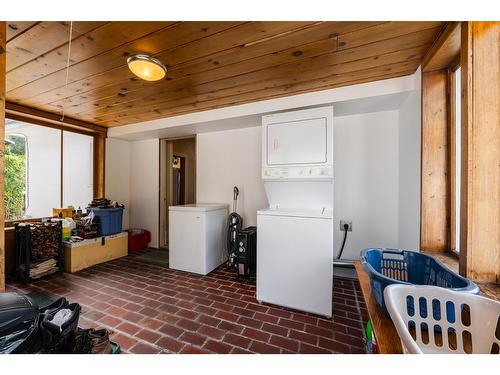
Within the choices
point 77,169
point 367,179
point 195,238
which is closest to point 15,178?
point 77,169

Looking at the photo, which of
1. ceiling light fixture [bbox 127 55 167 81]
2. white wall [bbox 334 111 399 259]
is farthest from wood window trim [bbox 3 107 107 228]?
white wall [bbox 334 111 399 259]

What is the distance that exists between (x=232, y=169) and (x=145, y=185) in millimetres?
2084

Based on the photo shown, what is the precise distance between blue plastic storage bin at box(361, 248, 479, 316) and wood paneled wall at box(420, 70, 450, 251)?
463 mm

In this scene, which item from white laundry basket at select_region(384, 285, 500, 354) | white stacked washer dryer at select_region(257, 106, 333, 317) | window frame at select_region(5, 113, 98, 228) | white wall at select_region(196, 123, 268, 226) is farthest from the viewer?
white wall at select_region(196, 123, 268, 226)

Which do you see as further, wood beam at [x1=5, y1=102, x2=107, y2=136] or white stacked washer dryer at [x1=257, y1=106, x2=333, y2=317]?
wood beam at [x1=5, y1=102, x2=107, y2=136]

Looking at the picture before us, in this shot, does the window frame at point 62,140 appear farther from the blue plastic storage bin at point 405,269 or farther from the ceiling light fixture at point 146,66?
the blue plastic storage bin at point 405,269

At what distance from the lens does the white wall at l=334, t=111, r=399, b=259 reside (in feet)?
8.32

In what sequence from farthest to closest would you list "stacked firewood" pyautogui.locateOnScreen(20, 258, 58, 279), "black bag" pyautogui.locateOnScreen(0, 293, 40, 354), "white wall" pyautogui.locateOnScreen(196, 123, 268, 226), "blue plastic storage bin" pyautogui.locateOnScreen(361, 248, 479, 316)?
"white wall" pyautogui.locateOnScreen(196, 123, 268, 226) → "stacked firewood" pyautogui.locateOnScreen(20, 258, 58, 279) → "blue plastic storage bin" pyautogui.locateOnScreen(361, 248, 479, 316) → "black bag" pyautogui.locateOnScreen(0, 293, 40, 354)

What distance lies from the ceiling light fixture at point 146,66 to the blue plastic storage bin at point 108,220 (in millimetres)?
2627

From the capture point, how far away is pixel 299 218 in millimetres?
2033

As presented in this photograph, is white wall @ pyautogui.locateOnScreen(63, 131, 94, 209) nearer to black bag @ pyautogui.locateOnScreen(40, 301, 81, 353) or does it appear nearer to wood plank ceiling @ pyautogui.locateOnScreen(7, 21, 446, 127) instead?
wood plank ceiling @ pyautogui.locateOnScreen(7, 21, 446, 127)

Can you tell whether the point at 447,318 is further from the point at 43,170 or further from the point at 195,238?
the point at 43,170
